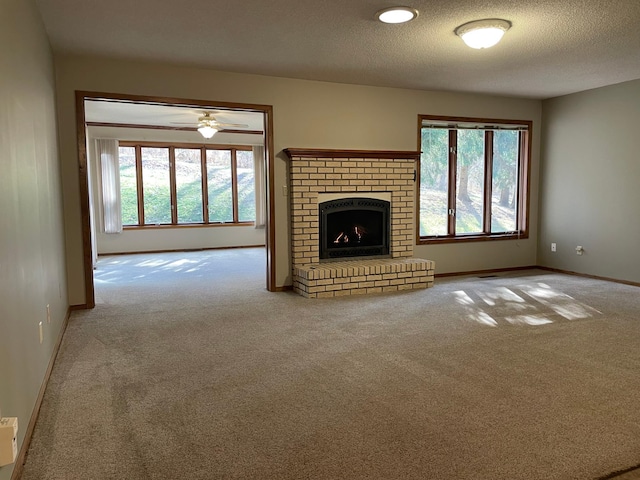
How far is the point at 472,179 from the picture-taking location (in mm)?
6555

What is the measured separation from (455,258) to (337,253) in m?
1.81

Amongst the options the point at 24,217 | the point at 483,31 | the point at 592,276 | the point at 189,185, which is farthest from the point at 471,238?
the point at 189,185

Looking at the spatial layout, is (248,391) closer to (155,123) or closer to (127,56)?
(127,56)

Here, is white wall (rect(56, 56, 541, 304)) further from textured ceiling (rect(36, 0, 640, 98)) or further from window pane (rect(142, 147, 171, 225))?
window pane (rect(142, 147, 171, 225))

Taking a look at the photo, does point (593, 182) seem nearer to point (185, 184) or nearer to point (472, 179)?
point (472, 179)

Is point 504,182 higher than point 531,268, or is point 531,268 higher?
point 504,182

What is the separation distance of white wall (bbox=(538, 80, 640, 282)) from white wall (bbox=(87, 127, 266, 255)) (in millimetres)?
5679

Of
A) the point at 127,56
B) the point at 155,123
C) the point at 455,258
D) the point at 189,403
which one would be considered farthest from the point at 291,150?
the point at 155,123

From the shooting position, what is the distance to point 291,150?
514 centimetres

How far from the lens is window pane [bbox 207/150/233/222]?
9664mm

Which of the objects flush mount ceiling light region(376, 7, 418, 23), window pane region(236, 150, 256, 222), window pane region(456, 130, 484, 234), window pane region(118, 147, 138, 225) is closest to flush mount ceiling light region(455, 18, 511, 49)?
flush mount ceiling light region(376, 7, 418, 23)

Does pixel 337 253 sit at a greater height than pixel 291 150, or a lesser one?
lesser

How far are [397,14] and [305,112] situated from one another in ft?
7.13

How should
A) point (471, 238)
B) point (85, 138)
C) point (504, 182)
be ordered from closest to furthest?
point (85, 138) → point (471, 238) → point (504, 182)
